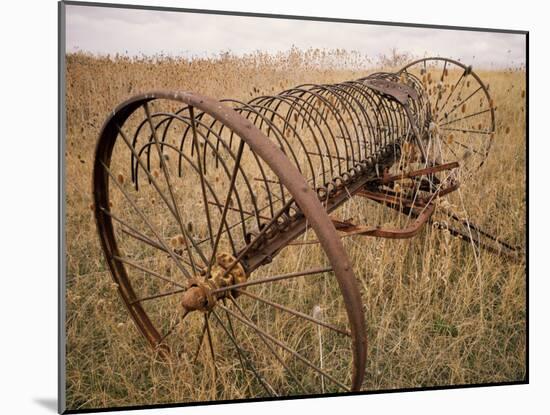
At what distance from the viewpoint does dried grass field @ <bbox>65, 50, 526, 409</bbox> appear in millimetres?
2537

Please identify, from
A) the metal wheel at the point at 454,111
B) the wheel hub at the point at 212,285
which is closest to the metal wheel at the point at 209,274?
the wheel hub at the point at 212,285

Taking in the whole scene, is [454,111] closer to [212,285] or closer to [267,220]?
[267,220]

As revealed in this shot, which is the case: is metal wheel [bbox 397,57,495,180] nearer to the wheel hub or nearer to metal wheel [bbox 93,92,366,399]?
metal wheel [bbox 93,92,366,399]

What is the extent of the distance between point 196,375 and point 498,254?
153 centimetres

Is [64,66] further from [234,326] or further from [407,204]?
[407,204]

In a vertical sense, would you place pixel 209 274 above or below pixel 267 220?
below

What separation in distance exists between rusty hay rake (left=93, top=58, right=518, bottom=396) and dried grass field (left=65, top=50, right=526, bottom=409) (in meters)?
Result: 0.01

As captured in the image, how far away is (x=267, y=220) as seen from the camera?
2934 mm

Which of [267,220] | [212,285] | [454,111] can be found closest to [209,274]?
[212,285]

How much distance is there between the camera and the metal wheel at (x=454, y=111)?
304 centimetres

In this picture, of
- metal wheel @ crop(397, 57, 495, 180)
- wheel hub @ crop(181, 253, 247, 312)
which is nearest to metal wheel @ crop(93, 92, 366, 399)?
wheel hub @ crop(181, 253, 247, 312)

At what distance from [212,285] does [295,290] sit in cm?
74

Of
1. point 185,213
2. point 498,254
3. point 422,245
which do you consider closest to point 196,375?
point 185,213

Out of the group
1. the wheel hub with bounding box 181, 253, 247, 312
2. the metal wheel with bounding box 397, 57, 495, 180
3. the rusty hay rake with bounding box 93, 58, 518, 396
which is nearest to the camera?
the wheel hub with bounding box 181, 253, 247, 312
